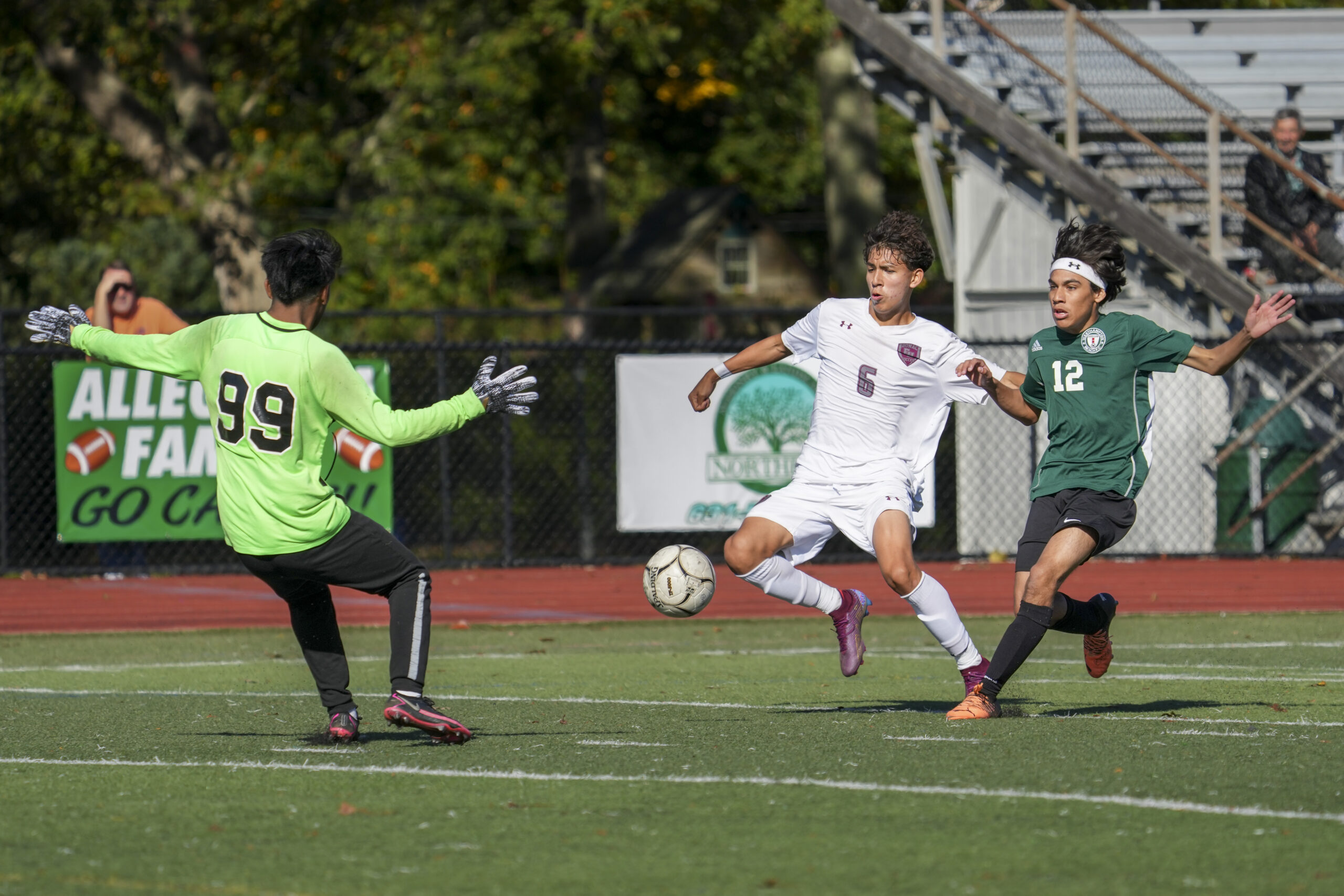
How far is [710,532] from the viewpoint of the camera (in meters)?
16.5

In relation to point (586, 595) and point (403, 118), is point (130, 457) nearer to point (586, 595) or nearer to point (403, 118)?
point (586, 595)

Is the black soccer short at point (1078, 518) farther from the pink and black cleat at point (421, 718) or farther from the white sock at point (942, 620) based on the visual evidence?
the pink and black cleat at point (421, 718)

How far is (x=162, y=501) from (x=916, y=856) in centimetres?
1179

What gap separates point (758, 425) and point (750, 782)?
10.3 m

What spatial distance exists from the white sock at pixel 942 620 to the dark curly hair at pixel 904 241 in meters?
1.30

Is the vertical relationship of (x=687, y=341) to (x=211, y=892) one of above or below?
above

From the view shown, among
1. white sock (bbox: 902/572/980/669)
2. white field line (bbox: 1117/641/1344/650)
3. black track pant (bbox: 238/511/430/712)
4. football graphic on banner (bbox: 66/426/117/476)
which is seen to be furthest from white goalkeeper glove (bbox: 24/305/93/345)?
football graphic on banner (bbox: 66/426/117/476)

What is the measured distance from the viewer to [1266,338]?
16.3 meters

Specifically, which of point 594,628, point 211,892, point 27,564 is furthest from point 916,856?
point 27,564

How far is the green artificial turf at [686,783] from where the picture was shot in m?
4.68

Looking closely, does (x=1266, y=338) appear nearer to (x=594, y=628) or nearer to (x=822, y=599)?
(x=594, y=628)

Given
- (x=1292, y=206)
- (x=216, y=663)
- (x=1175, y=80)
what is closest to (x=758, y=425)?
(x=1292, y=206)

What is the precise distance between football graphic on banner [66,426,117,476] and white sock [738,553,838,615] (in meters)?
8.97

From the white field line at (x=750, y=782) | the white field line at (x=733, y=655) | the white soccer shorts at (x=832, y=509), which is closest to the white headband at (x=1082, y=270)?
the white soccer shorts at (x=832, y=509)
